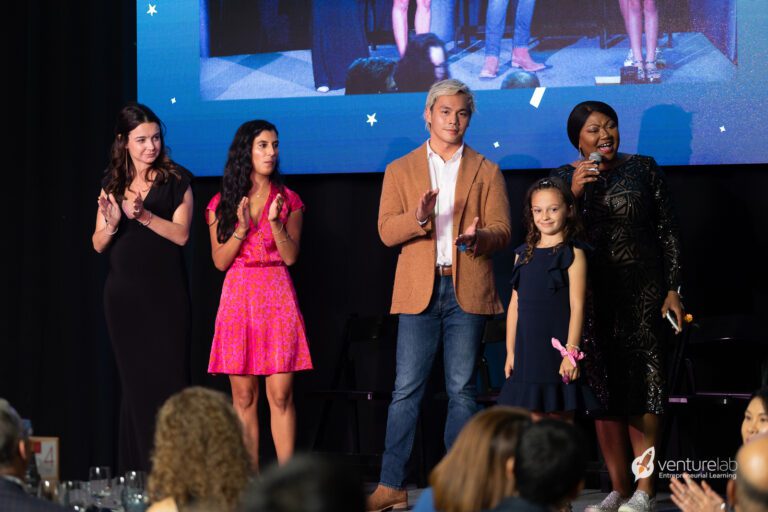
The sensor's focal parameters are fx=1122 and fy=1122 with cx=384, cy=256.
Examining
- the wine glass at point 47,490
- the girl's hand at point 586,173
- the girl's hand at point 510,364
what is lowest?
the wine glass at point 47,490

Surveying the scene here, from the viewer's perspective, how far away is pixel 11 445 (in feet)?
8.04

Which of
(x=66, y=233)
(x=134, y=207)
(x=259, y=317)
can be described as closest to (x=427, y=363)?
(x=259, y=317)

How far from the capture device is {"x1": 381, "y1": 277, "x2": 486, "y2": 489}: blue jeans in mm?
4441

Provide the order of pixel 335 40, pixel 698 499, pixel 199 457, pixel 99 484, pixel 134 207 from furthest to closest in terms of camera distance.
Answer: pixel 335 40 → pixel 134 207 → pixel 99 484 → pixel 698 499 → pixel 199 457

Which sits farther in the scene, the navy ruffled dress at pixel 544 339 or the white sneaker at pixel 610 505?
the white sneaker at pixel 610 505

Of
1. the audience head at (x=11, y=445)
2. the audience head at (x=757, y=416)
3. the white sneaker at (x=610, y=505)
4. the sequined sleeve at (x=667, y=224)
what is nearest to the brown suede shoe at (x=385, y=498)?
the white sneaker at (x=610, y=505)

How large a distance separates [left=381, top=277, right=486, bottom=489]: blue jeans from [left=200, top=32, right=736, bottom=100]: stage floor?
1.40 meters

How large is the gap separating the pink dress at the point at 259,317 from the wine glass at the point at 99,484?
1.45 meters

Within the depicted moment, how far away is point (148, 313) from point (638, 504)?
2.15 meters

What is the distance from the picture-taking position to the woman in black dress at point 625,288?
4.41 m

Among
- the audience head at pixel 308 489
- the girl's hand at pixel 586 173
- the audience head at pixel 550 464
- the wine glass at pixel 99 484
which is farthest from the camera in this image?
the girl's hand at pixel 586 173

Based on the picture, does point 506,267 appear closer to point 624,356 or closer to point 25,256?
point 624,356

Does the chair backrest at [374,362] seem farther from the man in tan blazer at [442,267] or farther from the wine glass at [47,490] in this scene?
the wine glass at [47,490]

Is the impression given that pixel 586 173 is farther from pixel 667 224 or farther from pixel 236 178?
pixel 236 178
